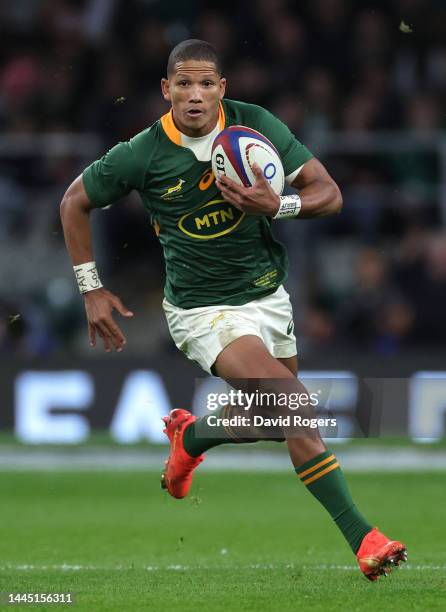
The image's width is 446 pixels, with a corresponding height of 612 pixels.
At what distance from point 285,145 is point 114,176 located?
0.90 m

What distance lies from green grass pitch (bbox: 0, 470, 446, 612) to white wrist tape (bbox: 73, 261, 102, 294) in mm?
1313

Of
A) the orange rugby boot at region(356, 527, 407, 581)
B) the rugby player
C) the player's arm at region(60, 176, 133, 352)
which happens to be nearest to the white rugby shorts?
the rugby player

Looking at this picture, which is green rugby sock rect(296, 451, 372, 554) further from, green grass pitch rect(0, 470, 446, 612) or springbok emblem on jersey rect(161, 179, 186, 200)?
springbok emblem on jersey rect(161, 179, 186, 200)

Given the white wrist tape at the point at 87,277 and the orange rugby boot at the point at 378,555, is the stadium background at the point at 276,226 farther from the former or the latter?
the orange rugby boot at the point at 378,555

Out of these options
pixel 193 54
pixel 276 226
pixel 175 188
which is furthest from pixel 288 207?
pixel 276 226

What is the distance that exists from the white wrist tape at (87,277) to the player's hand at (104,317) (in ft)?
0.09

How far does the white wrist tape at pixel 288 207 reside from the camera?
709cm

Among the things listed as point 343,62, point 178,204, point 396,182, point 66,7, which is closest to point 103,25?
point 66,7

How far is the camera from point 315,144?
15.2 metres

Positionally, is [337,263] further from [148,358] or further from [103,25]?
[103,25]

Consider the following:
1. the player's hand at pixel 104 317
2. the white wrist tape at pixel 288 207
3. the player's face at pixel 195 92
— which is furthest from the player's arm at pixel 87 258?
the white wrist tape at pixel 288 207

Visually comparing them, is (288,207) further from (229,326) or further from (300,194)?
(229,326)

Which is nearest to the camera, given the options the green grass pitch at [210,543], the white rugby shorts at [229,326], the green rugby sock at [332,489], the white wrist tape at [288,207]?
the green grass pitch at [210,543]

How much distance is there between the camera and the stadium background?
48.0ft
